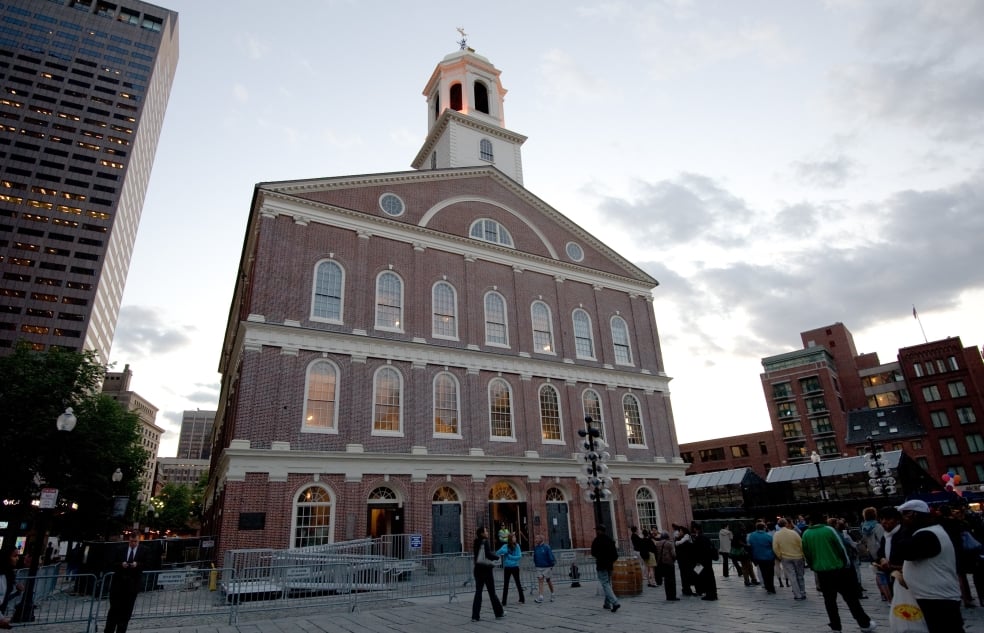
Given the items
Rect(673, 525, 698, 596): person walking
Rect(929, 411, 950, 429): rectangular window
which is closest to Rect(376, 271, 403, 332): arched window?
Rect(673, 525, 698, 596): person walking

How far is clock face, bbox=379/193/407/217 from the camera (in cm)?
2934

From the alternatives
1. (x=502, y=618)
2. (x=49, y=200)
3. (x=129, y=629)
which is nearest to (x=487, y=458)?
(x=502, y=618)

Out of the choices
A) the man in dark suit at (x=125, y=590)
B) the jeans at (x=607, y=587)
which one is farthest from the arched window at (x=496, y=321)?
the man in dark suit at (x=125, y=590)

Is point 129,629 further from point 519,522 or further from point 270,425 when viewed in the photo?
point 519,522

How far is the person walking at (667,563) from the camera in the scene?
1385cm

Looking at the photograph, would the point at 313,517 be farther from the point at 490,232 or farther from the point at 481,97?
the point at 481,97

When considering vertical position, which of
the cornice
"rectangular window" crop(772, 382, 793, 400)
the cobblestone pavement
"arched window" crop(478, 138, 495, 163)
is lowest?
the cobblestone pavement

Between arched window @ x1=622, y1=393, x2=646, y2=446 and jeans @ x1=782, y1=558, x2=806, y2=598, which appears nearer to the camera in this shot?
jeans @ x1=782, y1=558, x2=806, y2=598

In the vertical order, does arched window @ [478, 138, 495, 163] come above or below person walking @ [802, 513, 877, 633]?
above

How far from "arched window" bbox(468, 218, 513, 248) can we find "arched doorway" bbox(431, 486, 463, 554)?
14.0m

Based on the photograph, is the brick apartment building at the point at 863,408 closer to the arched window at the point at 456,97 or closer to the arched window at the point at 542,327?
the arched window at the point at 542,327

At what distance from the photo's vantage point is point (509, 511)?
2706cm

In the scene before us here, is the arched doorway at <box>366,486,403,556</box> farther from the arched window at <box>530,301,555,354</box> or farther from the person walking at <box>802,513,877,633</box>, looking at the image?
the person walking at <box>802,513,877,633</box>

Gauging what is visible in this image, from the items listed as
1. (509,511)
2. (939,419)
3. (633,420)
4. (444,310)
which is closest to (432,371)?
(444,310)
